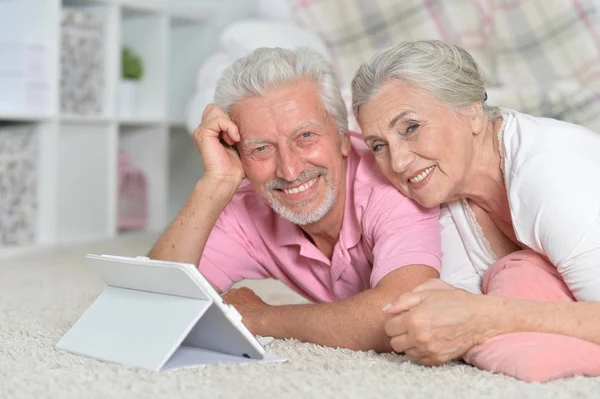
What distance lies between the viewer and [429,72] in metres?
1.87

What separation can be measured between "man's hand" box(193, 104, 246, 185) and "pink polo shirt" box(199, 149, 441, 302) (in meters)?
0.15

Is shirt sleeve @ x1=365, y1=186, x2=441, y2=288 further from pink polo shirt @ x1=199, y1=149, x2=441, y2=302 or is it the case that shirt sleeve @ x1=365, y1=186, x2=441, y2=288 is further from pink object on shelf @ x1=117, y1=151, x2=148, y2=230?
pink object on shelf @ x1=117, y1=151, x2=148, y2=230

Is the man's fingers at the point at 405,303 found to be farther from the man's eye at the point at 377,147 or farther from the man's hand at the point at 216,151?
the man's hand at the point at 216,151

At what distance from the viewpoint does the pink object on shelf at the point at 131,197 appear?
4395 mm

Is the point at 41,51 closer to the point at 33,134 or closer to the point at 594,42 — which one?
the point at 33,134

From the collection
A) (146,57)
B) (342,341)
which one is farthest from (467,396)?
(146,57)

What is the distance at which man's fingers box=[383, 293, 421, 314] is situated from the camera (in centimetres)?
163

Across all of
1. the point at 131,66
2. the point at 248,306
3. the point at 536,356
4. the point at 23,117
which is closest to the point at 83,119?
the point at 23,117

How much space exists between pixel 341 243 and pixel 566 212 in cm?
58

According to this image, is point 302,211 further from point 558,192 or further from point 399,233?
point 558,192

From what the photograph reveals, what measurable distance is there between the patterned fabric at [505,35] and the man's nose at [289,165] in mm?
1234

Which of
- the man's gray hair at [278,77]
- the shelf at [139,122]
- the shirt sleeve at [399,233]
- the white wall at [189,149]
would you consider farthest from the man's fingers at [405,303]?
the white wall at [189,149]

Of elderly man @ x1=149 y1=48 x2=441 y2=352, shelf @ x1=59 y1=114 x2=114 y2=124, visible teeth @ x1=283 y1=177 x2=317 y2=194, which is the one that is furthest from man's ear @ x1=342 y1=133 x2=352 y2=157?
shelf @ x1=59 y1=114 x2=114 y2=124

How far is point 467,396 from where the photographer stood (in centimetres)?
149
